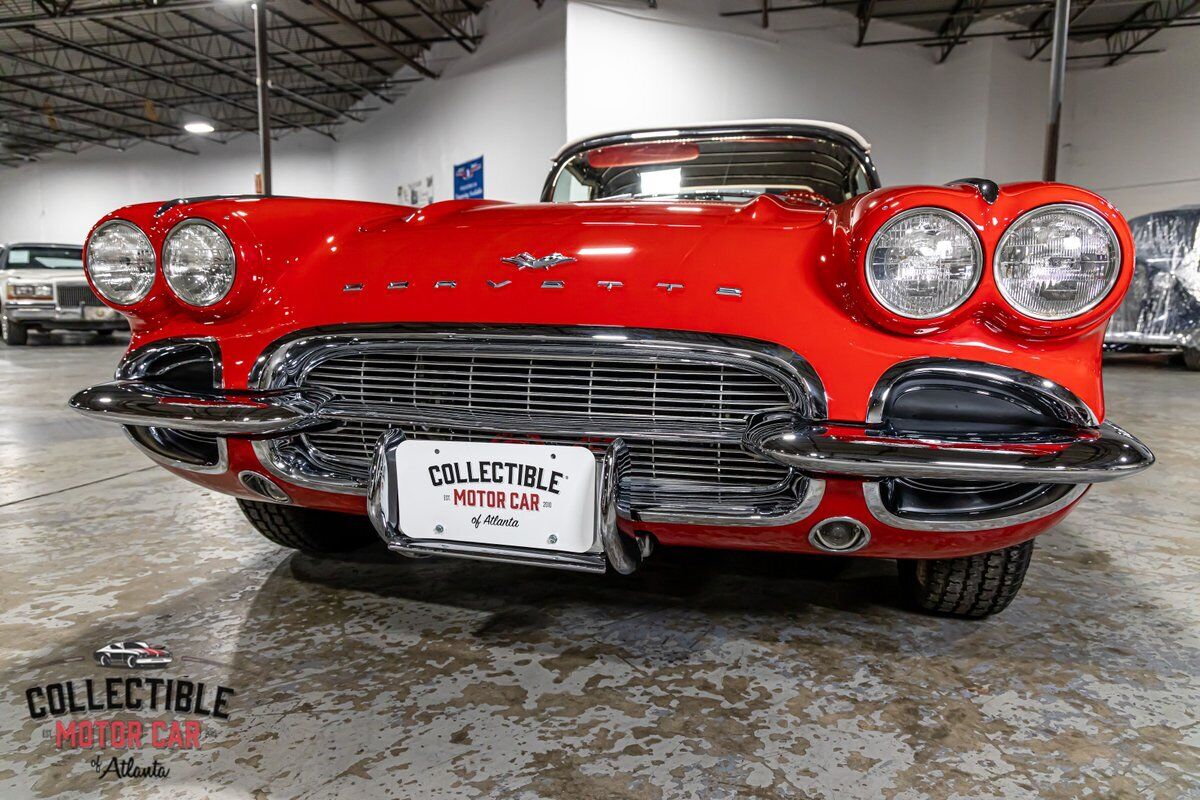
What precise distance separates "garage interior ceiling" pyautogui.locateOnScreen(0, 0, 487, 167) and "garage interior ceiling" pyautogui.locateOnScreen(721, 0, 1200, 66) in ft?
18.7

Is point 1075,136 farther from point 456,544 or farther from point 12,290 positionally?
point 12,290

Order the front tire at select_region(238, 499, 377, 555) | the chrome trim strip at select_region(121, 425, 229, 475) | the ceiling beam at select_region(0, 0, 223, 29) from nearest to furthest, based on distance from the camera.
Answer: the chrome trim strip at select_region(121, 425, 229, 475) < the front tire at select_region(238, 499, 377, 555) < the ceiling beam at select_region(0, 0, 223, 29)

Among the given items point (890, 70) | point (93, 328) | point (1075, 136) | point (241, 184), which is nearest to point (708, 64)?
point (890, 70)

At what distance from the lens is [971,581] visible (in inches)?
64.6

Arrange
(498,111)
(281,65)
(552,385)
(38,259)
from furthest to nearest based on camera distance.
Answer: (281,65) < (498,111) < (38,259) < (552,385)

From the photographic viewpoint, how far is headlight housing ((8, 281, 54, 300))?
1011 centimetres

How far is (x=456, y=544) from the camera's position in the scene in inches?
58.2

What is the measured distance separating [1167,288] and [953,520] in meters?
7.83

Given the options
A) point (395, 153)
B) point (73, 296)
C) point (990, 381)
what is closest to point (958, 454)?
point (990, 381)

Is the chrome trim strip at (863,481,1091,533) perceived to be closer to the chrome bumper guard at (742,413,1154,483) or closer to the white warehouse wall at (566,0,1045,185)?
the chrome bumper guard at (742,413,1154,483)

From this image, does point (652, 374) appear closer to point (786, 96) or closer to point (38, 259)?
point (786, 96)

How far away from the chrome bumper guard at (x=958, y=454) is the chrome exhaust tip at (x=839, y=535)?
0.44ft

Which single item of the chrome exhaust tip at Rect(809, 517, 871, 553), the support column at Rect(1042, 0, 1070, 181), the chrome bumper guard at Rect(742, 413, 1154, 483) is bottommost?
the chrome exhaust tip at Rect(809, 517, 871, 553)

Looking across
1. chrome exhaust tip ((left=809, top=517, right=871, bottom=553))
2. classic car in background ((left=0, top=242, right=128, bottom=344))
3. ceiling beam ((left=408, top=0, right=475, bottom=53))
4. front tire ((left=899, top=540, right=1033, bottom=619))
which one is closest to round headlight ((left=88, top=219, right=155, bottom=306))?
chrome exhaust tip ((left=809, top=517, right=871, bottom=553))
